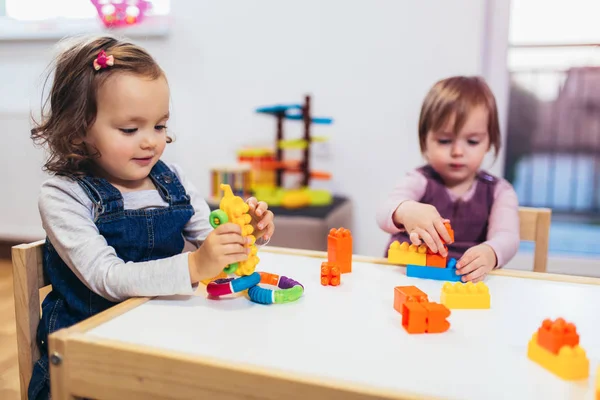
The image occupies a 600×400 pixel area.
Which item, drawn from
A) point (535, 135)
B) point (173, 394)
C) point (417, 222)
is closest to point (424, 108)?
point (417, 222)

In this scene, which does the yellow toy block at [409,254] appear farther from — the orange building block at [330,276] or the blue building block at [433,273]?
the orange building block at [330,276]

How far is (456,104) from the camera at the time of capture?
41.9 inches

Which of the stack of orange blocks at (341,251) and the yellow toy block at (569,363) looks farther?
the stack of orange blocks at (341,251)

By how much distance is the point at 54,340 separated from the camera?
53cm

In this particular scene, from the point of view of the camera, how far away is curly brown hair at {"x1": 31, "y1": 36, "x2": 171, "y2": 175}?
0.78 metres

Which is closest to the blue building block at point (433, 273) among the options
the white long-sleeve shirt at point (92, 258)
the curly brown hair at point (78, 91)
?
the white long-sleeve shirt at point (92, 258)

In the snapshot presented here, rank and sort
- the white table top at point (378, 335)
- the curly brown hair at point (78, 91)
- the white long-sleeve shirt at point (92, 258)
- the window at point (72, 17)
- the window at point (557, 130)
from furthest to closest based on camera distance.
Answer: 1. the window at point (557, 130)
2. the window at point (72, 17)
3. the curly brown hair at point (78, 91)
4. the white long-sleeve shirt at point (92, 258)
5. the white table top at point (378, 335)

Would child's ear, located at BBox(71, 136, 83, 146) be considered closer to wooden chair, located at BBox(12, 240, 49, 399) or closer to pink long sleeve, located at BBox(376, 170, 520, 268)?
wooden chair, located at BBox(12, 240, 49, 399)

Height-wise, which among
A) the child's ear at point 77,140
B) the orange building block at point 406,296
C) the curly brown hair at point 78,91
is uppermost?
the curly brown hair at point 78,91

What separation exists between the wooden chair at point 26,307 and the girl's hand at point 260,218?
0.31 metres

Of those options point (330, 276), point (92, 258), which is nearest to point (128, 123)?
point (92, 258)

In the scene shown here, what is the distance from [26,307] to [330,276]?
416 mm

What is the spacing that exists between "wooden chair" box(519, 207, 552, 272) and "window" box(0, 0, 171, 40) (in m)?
1.57

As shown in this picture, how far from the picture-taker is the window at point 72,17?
214 cm
